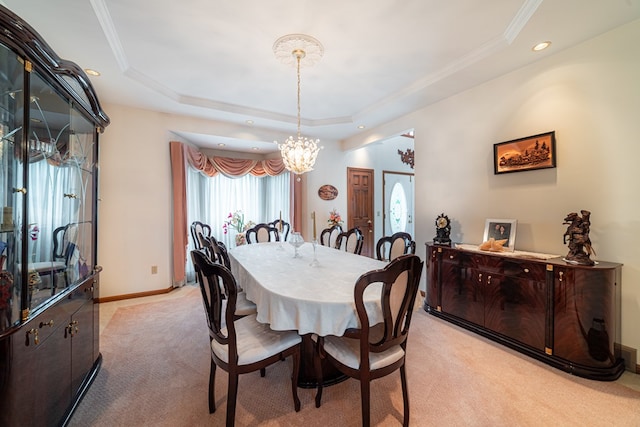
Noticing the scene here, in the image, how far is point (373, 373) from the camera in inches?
57.0

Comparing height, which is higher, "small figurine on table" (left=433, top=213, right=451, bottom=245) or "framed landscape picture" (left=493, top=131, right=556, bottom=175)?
"framed landscape picture" (left=493, top=131, right=556, bottom=175)

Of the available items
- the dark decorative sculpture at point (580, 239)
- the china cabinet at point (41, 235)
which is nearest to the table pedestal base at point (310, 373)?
the china cabinet at point (41, 235)

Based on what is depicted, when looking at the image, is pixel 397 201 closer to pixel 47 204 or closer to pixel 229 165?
pixel 229 165

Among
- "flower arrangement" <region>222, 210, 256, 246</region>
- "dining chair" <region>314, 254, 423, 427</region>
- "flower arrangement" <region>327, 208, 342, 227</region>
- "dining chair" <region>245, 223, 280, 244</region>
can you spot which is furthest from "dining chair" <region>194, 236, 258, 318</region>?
"flower arrangement" <region>327, 208, 342, 227</region>

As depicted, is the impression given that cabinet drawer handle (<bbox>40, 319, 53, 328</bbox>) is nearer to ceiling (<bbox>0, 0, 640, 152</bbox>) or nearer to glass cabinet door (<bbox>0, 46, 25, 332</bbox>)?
glass cabinet door (<bbox>0, 46, 25, 332</bbox>)

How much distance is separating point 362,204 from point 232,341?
4.82m

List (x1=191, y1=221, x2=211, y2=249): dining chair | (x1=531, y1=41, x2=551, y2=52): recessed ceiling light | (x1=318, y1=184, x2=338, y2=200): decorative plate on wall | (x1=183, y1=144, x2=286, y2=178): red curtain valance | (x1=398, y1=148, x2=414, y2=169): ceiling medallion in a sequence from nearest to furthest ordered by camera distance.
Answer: (x1=531, y1=41, x2=551, y2=52): recessed ceiling light < (x1=191, y1=221, x2=211, y2=249): dining chair < (x1=183, y1=144, x2=286, y2=178): red curtain valance < (x1=318, y1=184, x2=338, y2=200): decorative plate on wall < (x1=398, y1=148, x2=414, y2=169): ceiling medallion

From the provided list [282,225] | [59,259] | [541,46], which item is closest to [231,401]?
[59,259]

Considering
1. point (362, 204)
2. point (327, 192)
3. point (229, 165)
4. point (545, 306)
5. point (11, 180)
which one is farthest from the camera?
point (362, 204)

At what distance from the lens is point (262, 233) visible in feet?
14.4

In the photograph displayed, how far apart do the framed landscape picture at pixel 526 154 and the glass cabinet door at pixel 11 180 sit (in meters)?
3.77

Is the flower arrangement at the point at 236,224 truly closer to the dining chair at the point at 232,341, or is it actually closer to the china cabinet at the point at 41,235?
the china cabinet at the point at 41,235

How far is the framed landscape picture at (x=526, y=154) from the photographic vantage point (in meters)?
2.53

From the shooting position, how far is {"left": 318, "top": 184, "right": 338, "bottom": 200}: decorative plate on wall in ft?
18.1
